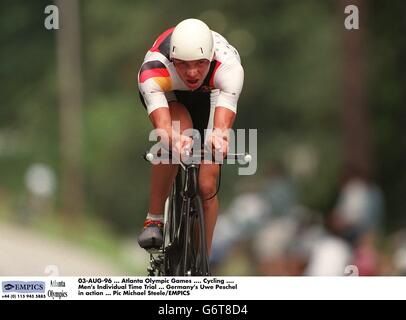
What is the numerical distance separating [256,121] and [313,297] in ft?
47.0

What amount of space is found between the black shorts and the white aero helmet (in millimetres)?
568

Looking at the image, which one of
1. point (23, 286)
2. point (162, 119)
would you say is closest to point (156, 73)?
point (162, 119)

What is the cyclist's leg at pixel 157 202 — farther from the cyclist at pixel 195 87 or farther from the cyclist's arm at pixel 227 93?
the cyclist's arm at pixel 227 93

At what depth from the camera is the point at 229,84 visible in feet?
20.9

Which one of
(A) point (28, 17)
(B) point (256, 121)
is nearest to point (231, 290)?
(B) point (256, 121)

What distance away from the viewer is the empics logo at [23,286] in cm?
695

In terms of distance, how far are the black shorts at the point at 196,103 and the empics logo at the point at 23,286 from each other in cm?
142

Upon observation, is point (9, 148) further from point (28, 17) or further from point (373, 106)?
point (373, 106)

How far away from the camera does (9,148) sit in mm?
26109

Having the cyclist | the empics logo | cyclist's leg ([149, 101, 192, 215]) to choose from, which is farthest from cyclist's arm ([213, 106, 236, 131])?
the empics logo

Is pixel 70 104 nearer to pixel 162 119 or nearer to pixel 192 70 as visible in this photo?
pixel 162 119

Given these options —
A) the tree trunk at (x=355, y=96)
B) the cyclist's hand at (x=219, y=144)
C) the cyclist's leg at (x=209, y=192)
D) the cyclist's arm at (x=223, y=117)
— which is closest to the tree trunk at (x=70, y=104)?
the tree trunk at (x=355, y=96)

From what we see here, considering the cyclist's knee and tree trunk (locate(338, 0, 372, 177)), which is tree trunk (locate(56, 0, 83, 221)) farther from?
the cyclist's knee

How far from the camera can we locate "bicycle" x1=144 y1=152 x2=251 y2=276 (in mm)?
6617
